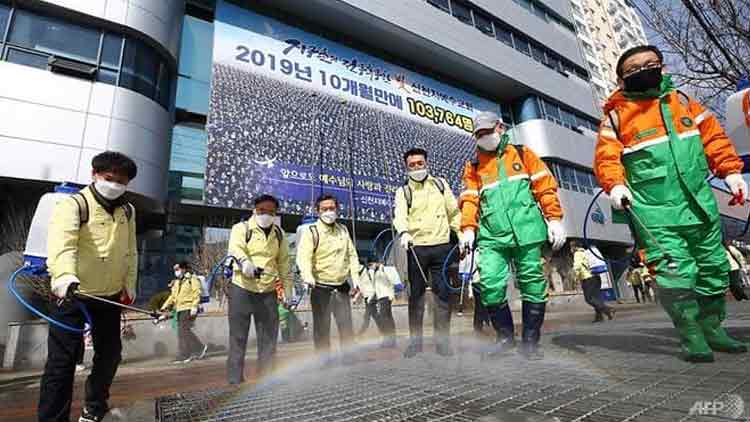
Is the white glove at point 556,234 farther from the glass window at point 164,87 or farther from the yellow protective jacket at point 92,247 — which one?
the glass window at point 164,87

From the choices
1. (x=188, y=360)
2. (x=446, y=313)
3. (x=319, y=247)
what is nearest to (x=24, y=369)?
(x=188, y=360)

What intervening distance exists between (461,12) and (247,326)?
78.1 ft

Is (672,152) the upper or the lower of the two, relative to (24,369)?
upper

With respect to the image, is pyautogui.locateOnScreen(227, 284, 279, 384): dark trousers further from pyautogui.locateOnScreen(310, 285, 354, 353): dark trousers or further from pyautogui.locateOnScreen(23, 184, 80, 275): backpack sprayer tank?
pyautogui.locateOnScreen(23, 184, 80, 275): backpack sprayer tank

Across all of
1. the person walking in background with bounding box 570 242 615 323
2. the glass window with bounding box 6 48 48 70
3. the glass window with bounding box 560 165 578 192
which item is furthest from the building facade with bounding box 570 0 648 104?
the glass window with bounding box 6 48 48 70

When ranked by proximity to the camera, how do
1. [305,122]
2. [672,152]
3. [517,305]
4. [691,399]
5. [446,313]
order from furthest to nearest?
[305,122], [517,305], [446,313], [672,152], [691,399]

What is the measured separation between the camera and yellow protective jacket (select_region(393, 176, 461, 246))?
3.63 m

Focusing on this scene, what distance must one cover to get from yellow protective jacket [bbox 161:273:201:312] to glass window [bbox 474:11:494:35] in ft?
73.5

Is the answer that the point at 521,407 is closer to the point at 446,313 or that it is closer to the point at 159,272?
the point at 446,313

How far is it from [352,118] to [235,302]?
14573 millimetres

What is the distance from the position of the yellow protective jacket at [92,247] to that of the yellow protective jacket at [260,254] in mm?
1043

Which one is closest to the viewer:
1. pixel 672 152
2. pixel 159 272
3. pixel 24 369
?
pixel 672 152

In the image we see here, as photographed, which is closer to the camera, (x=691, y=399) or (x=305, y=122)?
(x=691, y=399)

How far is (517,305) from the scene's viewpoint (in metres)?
14.6
